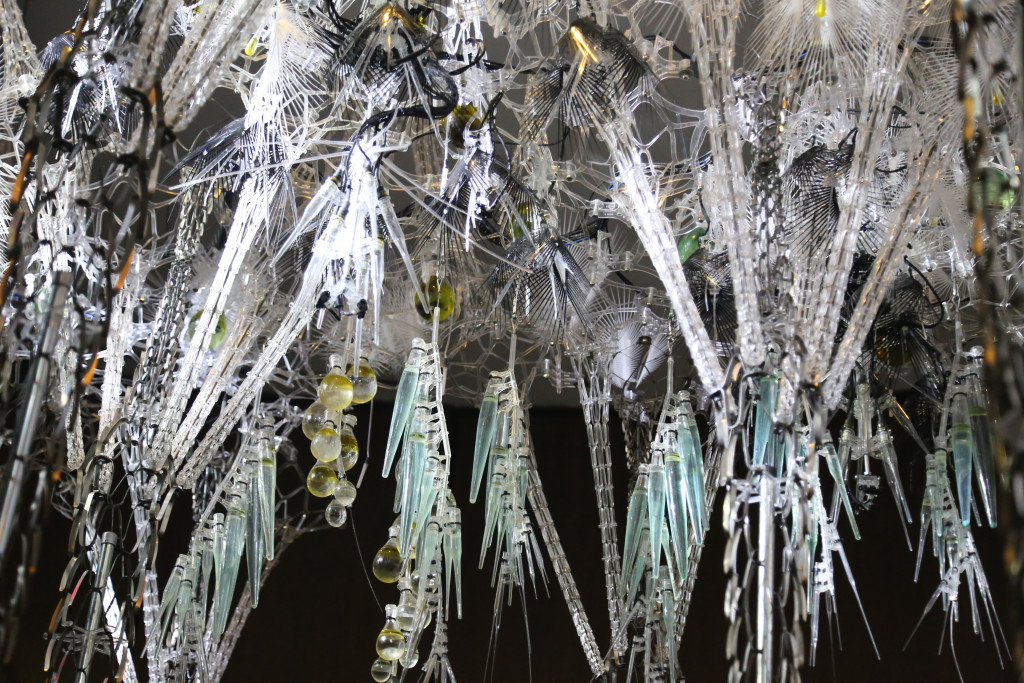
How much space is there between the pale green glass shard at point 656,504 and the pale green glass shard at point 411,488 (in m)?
0.59

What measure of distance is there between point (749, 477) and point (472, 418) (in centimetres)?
390

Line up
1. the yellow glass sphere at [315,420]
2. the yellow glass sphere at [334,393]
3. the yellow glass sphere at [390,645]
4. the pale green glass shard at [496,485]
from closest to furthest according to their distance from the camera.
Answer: the yellow glass sphere at [334,393] → the yellow glass sphere at [315,420] → the yellow glass sphere at [390,645] → the pale green glass shard at [496,485]

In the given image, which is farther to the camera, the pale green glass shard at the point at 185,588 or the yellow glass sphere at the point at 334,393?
the pale green glass shard at the point at 185,588

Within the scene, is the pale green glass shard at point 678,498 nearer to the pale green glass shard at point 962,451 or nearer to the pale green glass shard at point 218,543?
the pale green glass shard at point 962,451

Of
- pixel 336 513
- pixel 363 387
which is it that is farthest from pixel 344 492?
pixel 363 387

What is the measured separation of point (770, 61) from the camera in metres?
2.30

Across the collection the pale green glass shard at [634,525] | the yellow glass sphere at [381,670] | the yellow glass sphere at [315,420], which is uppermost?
the yellow glass sphere at [315,420]

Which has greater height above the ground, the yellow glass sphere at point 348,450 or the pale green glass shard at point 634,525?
the yellow glass sphere at point 348,450

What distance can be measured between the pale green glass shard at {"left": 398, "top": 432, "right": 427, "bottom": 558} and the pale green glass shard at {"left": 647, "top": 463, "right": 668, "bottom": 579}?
23.2 inches

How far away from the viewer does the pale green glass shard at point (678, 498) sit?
8.82ft

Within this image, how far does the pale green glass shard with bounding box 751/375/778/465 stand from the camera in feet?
6.11

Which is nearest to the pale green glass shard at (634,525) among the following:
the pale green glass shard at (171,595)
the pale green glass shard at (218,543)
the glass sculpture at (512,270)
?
the glass sculpture at (512,270)

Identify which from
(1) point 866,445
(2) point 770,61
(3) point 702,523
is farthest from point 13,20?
(1) point 866,445

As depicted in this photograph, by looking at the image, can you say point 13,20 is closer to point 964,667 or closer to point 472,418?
point 472,418
